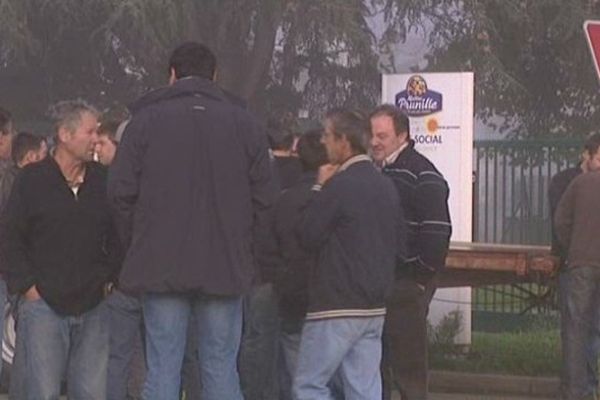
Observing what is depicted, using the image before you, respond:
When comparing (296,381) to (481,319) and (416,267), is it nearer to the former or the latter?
(416,267)

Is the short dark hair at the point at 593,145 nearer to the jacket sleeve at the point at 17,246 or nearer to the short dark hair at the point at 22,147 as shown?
the short dark hair at the point at 22,147

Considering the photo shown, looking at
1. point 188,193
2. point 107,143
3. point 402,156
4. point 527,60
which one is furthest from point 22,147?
point 527,60

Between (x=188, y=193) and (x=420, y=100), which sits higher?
(x=420, y=100)

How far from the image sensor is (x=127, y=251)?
7352 millimetres

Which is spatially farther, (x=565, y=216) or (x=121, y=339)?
(x=565, y=216)

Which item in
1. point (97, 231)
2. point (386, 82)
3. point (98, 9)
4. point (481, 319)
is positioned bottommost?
point (481, 319)

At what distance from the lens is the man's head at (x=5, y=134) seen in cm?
988

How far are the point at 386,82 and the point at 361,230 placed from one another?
663 centimetres

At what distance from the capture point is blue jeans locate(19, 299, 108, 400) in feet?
25.4

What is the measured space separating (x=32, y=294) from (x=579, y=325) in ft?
16.2

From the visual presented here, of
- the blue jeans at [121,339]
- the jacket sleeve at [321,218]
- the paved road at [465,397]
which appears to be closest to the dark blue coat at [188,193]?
the jacket sleeve at [321,218]

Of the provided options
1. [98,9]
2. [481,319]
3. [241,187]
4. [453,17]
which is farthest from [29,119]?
[241,187]

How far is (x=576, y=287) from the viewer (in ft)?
36.7

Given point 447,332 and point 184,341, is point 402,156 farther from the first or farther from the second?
point 447,332
